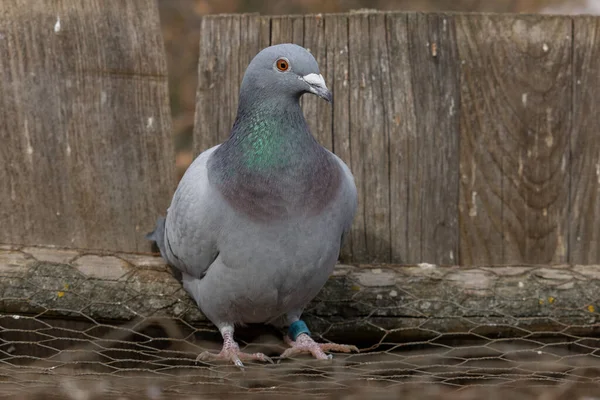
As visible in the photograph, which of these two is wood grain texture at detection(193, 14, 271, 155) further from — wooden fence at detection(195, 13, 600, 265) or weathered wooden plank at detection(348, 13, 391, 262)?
weathered wooden plank at detection(348, 13, 391, 262)

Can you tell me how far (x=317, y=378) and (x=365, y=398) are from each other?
1.40 feet

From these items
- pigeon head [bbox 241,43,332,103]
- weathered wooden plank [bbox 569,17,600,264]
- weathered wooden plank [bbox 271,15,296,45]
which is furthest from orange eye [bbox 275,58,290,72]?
weathered wooden plank [bbox 569,17,600,264]

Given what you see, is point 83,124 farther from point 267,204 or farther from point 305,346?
point 305,346

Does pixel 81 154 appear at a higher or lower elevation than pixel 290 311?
higher

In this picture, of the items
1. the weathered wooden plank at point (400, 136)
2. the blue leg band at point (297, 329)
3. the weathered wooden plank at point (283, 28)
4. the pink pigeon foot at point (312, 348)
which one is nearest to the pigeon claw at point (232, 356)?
the pink pigeon foot at point (312, 348)

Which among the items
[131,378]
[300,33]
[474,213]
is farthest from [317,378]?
[300,33]

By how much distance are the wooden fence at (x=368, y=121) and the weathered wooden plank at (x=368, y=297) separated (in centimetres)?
31

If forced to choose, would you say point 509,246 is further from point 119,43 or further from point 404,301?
point 119,43

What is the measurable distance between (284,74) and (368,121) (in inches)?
31.3

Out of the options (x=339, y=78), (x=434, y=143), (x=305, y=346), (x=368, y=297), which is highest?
(x=339, y=78)

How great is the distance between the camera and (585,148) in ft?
13.4

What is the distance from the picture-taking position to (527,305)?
376cm

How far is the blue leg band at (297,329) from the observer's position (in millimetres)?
3672

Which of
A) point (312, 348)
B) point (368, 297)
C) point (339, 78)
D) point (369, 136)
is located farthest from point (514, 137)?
point (312, 348)
